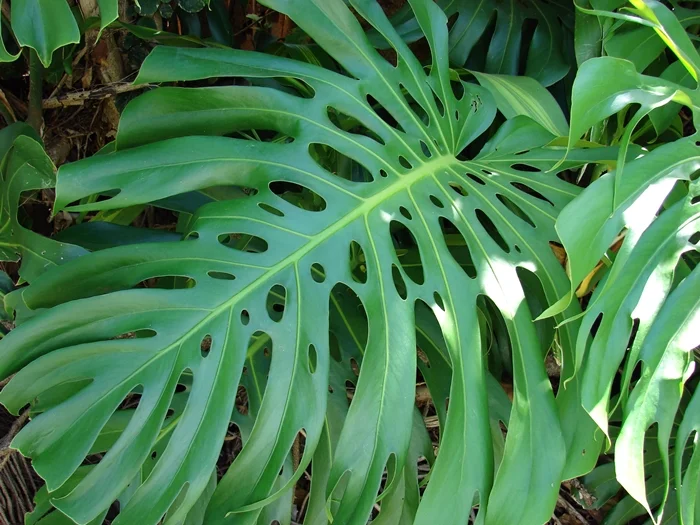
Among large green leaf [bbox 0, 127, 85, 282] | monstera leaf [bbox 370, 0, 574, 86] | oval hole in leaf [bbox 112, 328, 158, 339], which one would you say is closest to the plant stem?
large green leaf [bbox 0, 127, 85, 282]

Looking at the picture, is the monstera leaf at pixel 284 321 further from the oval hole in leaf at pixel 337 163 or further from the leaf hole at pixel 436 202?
the oval hole in leaf at pixel 337 163

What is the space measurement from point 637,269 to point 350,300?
1.36ft

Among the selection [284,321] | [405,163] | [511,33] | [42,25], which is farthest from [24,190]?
[511,33]

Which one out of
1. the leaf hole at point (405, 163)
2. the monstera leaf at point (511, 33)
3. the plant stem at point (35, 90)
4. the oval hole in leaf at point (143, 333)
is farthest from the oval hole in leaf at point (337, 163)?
the plant stem at point (35, 90)

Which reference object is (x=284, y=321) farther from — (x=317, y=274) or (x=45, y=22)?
(x=45, y=22)

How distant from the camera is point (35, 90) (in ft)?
3.76

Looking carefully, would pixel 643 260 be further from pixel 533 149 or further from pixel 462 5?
pixel 462 5

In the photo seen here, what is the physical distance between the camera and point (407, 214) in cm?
89

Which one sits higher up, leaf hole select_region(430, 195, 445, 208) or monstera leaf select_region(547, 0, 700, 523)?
leaf hole select_region(430, 195, 445, 208)

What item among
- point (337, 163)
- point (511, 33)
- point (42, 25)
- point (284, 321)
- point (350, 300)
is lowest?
point (284, 321)

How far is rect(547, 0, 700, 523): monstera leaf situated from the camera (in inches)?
24.7

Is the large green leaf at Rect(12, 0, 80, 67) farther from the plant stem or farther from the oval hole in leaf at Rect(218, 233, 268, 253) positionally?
the plant stem

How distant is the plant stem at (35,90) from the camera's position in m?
1.11

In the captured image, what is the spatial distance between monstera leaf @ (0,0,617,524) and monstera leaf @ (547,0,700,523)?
7cm
